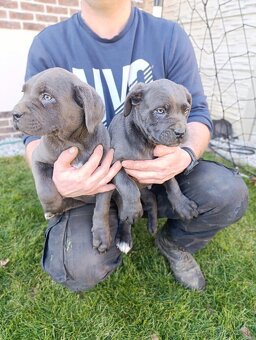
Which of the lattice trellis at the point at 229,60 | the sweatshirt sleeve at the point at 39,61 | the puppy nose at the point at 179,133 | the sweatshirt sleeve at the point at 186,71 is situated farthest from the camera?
the lattice trellis at the point at 229,60

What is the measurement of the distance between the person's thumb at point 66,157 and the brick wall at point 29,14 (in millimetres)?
2794

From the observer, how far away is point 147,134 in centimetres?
167

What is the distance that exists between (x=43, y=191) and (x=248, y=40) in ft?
12.4

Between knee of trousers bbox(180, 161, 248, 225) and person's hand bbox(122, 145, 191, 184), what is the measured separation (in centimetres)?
17

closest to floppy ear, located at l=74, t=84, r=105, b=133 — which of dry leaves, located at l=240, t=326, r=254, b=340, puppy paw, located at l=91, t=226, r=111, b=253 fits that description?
puppy paw, located at l=91, t=226, r=111, b=253

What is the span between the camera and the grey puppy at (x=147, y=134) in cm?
158

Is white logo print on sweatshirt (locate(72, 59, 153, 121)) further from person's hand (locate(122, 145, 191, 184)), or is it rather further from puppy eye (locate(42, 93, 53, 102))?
puppy eye (locate(42, 93, 53, 102))

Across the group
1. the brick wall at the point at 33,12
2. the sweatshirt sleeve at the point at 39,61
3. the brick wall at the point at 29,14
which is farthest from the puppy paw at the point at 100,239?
the brick wall at the point at 33,12

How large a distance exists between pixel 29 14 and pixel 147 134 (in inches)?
128

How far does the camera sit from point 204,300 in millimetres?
1995

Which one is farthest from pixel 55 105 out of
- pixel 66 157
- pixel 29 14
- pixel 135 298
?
pixel 29 14

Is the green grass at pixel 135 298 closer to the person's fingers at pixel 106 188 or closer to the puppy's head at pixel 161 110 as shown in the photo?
the person's fingers at pixel 106 188

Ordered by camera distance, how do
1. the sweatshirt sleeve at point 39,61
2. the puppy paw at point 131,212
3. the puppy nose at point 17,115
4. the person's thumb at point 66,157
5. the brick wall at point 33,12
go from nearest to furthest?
the puppy nose at point 17,115
the person's thumb at point 66,157
the puppy paw at point 131,212
the sweatshirt sleeve at point 39,61
the brick wall at point 33,12

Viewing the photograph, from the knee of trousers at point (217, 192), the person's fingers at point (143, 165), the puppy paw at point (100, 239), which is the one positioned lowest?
the puppy paw at point (100, 239)
